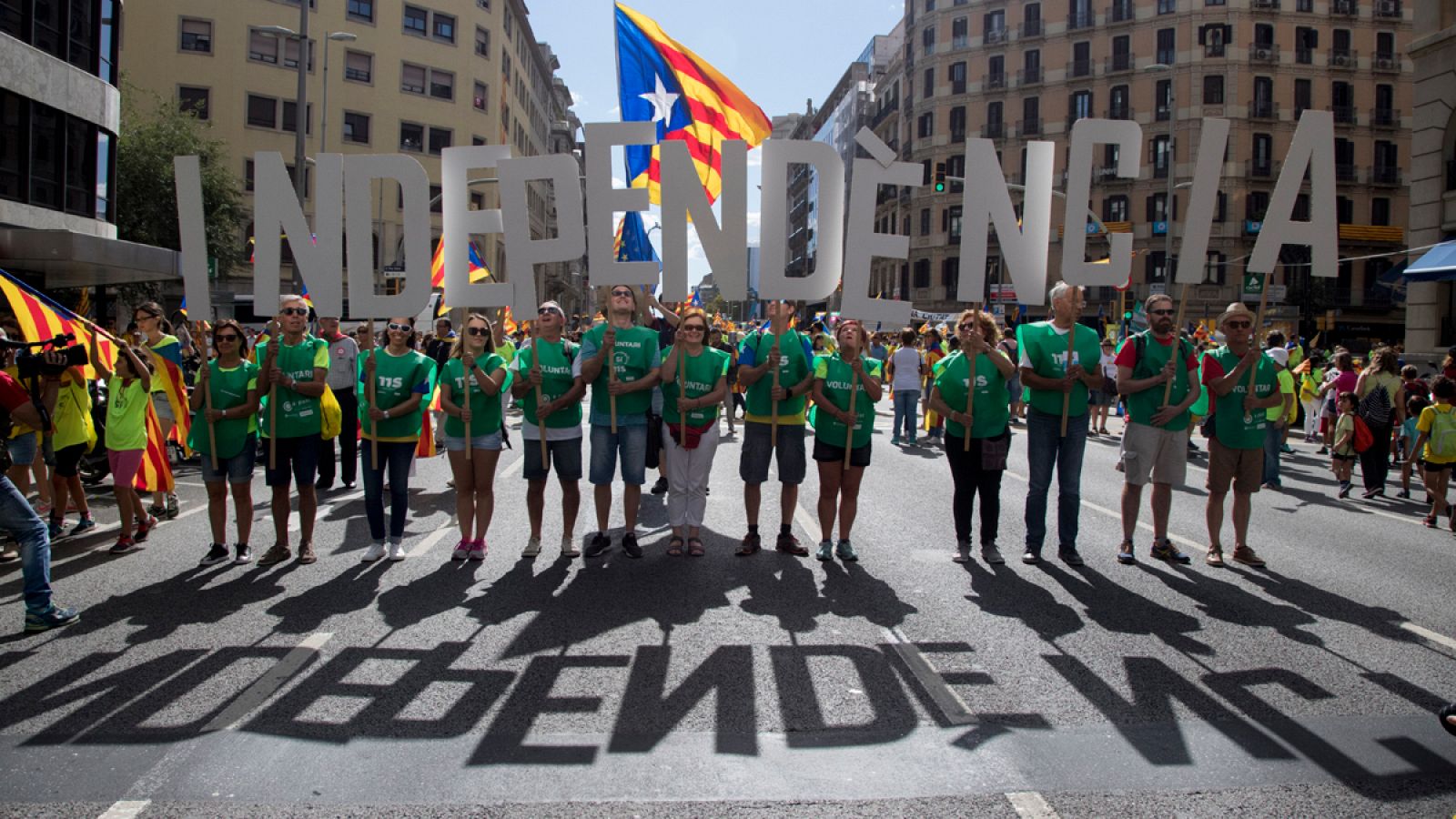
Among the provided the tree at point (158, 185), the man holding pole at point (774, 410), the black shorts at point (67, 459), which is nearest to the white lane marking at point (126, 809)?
the man holding pole at point (774, 410)

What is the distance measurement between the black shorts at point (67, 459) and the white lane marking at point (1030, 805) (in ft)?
A: 25.3

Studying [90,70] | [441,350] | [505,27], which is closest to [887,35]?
[505,27]

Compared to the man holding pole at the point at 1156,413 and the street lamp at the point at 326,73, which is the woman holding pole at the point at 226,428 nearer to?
the man holding pole at the point at 1156,413

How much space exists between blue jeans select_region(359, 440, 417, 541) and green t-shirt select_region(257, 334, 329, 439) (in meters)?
0.43

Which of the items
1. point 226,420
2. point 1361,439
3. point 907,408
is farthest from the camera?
point 907,408

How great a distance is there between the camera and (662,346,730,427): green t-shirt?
7.53 metres

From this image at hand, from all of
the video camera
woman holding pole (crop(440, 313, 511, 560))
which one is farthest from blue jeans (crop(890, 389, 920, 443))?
the video camera

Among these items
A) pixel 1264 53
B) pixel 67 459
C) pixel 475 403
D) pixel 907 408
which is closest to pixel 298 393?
pixel 475 403

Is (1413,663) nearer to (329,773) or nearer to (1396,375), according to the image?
(329,773)

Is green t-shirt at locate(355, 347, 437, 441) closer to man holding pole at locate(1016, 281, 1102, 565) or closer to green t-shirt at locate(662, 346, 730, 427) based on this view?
green t-shirt at locate(662, 346, 730, 427)

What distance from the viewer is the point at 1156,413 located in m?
7.62

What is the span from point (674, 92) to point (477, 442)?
5072 millimetres

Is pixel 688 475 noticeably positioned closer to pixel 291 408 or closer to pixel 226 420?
pixel 291 408

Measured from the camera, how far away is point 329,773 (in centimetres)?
389
